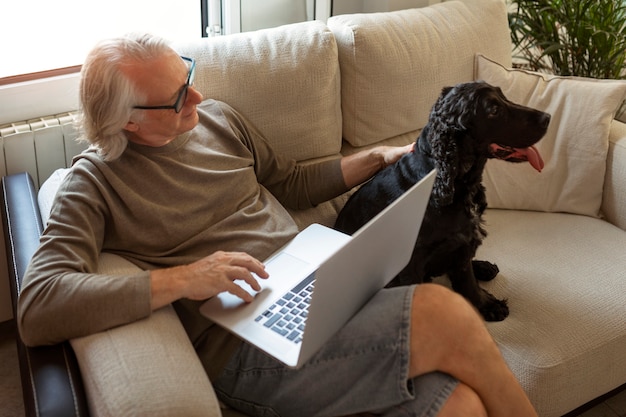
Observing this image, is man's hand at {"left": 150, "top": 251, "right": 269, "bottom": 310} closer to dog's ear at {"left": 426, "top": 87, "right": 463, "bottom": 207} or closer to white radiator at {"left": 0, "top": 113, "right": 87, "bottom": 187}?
dog's ear at {"left": 426, "top": 87, "right": 463, "bottom": 207}

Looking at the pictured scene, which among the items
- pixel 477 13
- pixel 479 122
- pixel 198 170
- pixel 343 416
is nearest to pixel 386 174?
pixel 479 122

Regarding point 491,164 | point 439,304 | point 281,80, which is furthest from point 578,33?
point 439,304

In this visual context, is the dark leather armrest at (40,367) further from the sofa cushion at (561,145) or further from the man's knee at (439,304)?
the sofa cushion at (561,145)

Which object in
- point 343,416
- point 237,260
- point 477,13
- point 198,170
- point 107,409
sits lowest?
point 343,416

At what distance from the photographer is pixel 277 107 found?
1965 mm

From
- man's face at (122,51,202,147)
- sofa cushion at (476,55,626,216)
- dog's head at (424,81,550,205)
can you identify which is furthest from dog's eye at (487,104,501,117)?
man's face at (122,51,202,147)

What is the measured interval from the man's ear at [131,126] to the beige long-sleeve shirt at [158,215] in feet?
0.18

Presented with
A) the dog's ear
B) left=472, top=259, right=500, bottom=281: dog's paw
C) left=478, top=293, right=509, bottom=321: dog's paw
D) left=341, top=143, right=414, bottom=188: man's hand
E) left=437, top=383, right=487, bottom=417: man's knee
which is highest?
the dog's ear

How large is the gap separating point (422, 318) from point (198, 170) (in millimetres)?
625

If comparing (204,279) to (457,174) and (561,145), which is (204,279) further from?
(561,145)

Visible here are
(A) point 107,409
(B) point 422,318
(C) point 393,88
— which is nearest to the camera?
(A) point 107,409

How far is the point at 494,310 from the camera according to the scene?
1.83 meters

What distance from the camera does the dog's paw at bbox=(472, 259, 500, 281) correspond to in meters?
1.97

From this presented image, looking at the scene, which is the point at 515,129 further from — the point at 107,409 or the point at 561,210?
the point at 107,409
